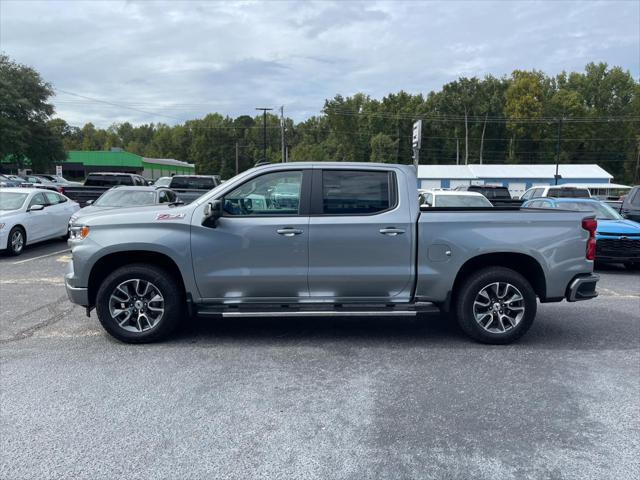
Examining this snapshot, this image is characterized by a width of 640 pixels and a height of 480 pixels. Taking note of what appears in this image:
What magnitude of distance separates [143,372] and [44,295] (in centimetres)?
417

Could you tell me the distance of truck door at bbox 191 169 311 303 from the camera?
5344mm

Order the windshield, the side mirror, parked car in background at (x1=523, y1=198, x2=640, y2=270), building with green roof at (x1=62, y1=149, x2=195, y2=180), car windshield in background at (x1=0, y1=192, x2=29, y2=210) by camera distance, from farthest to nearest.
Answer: building with green roof at (x1=62, y1=149, x2=195, y2=180)
car windshield in background at (x1=0, y1=192, x2=29, y2=210)
the windshield
parked car in background at (x1=523, y1=198, x2=640, y2=270)
the side mirror

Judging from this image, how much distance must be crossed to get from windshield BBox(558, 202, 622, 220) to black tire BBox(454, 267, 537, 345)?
22.7 ft

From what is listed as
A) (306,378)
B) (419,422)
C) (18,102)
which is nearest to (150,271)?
(306,378)

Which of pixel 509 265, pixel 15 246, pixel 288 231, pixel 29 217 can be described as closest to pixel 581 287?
pixel 509 265

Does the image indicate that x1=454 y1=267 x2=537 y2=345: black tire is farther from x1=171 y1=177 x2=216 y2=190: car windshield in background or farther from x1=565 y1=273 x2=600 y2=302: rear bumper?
x1=171 y1=177 x2=216 y2=190: car windshield in background

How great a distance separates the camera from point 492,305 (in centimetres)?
554

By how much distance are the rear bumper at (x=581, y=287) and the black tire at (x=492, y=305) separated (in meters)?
0.39

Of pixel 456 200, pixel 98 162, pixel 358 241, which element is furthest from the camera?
pixel 98 162

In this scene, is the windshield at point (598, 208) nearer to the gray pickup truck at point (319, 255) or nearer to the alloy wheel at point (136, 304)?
the gray pickup truck at point (319, 255)

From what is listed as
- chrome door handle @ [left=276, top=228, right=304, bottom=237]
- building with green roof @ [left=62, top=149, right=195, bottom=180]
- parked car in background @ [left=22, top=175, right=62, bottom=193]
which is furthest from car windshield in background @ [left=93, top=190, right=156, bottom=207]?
building with green roof @ [left=62, top=149, right=195, bottom=180]

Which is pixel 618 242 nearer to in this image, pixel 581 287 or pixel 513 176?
pixel 581 287

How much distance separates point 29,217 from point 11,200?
0.63 metres

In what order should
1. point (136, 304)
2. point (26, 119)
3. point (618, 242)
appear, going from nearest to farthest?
point (136, 304) < point (618, 242) < point (26, 119)
